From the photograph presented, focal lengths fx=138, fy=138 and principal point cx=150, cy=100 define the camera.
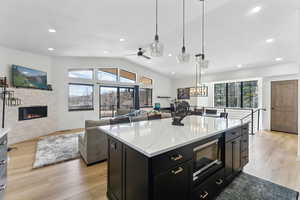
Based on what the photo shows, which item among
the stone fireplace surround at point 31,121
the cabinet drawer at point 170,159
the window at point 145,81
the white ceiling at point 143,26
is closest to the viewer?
the cabinet drawer at point 170,159

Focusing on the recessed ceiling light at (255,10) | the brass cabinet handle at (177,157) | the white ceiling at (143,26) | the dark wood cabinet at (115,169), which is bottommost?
the dark wood cabinet at (115,169)

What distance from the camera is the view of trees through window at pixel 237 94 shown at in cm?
647

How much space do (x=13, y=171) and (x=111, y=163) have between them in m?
2.26

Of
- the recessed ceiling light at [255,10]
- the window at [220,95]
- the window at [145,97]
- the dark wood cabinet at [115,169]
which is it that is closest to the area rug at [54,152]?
the dark wood cabinet at [115,169]

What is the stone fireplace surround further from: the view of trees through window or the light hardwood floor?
the view of trees through window

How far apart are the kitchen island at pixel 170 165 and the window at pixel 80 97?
17.1 feet

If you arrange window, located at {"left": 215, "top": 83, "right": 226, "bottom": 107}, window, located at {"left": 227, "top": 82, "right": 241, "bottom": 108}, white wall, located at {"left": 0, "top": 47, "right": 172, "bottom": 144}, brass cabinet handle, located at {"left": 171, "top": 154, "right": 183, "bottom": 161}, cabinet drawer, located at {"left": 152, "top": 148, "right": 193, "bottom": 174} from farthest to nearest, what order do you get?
window, located at {"left": 215, "top": 83, "right": 226, "bottom": 107}
window, located at {"left": 227, "top": 82, "right": 241, "bottom": 108}
white wall, located at {"left": 0, "top": 47, "right": 172, "bottom": 144}
brass cabinet handle, located at {"left": 171, "top": 154, "right": 183, "bottom": 161}
cabinet drawer, located at {"left": 152, "top": 148, "right": 193, "bottom": 174}

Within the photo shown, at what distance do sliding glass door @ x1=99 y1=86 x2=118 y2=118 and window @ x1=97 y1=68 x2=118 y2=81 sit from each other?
0.46 m

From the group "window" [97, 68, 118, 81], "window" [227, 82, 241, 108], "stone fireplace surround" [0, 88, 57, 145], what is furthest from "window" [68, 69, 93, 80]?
"window" [227, 82, 241, 108]

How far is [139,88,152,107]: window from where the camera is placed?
827 centimetres

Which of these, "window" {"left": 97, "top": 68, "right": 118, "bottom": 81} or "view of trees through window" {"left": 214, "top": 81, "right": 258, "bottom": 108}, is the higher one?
"window" {"left": 97, "top": 68, "right": 118, "bottom": 81}

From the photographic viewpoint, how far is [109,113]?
7.05m

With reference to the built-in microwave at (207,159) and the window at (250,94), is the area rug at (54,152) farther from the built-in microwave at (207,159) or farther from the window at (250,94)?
the window at (250,94)

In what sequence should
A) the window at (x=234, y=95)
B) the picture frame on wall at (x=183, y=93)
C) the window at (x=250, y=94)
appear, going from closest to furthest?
the window at (x=250, y=94), the window at (x=234, y=95), the picture frame on wall at (x=183, y=93)
